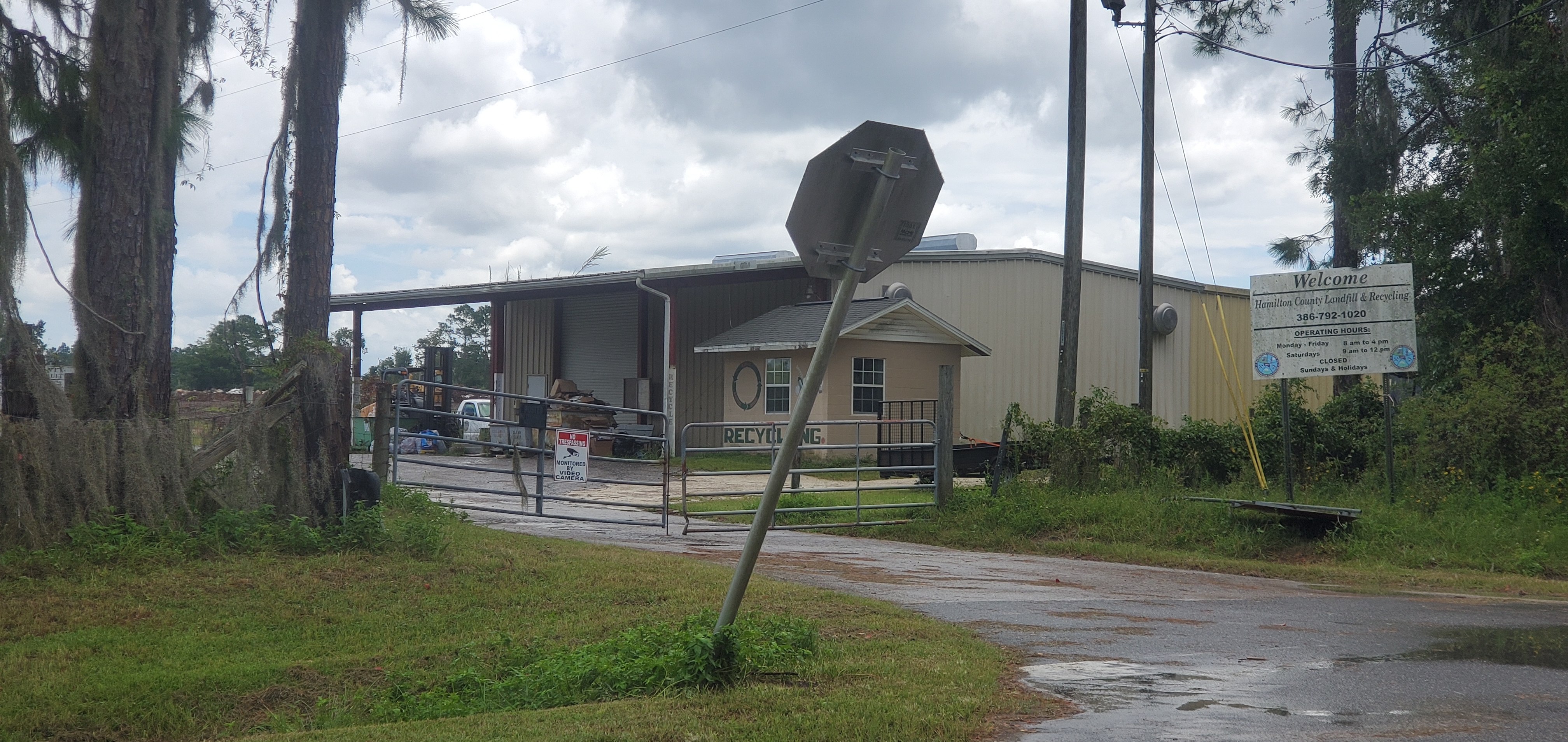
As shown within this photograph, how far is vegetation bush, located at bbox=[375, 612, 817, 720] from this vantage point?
18.2ft

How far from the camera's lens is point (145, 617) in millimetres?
6949

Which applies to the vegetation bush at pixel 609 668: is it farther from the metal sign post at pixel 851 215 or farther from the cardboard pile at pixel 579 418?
the cardboard pile at pixel 579 418

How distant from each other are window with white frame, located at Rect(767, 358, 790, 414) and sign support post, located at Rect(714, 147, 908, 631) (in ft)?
69.1

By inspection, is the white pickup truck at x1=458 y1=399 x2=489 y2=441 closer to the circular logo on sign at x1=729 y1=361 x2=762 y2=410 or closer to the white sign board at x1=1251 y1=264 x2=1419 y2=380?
the circular logo on sign at x1=729 y1=361 x2=762 y2=410

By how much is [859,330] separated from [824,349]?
20301 millimetres

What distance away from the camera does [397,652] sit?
6.56 metres

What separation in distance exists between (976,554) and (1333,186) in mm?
13169

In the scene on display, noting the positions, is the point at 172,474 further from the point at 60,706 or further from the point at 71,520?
the point at 60,706

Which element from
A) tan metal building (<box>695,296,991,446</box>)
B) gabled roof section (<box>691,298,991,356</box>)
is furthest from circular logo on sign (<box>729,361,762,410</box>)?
gabled roof section (<box>691,298,991,356</box>)

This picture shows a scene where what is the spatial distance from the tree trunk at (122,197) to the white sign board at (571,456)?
4499mm

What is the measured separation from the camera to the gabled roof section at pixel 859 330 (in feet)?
83.8

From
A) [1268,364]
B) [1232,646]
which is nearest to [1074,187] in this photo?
[1268,364]

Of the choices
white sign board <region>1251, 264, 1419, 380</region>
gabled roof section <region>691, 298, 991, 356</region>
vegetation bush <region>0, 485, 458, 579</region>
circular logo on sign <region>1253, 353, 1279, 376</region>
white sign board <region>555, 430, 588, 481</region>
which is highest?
gabled roof section <region>691, 298, 991, 356</region>

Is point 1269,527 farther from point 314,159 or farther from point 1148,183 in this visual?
point 314,159
